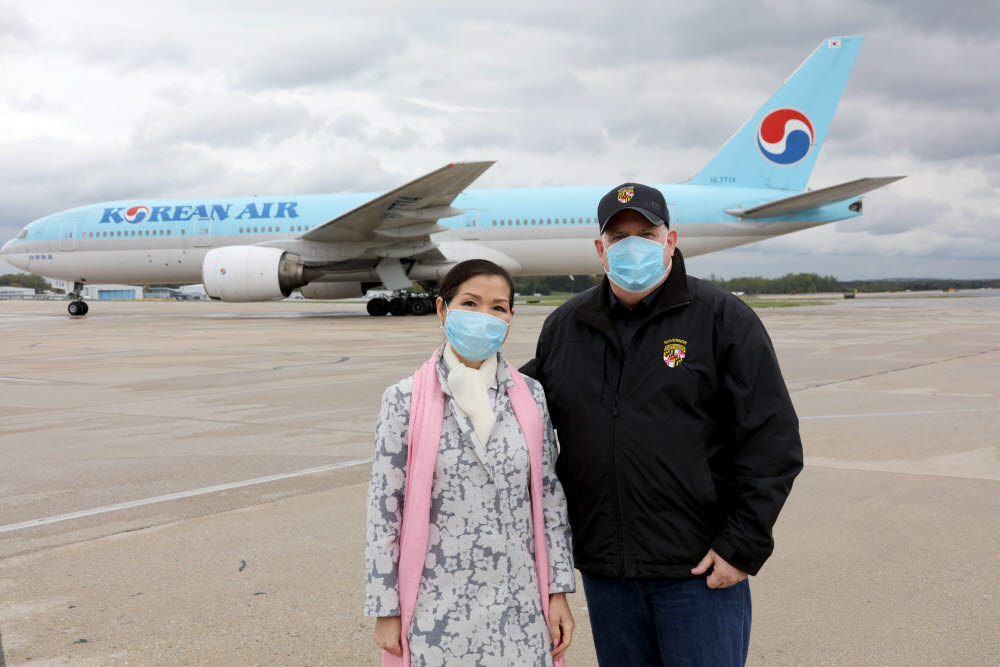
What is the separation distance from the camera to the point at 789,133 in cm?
2452

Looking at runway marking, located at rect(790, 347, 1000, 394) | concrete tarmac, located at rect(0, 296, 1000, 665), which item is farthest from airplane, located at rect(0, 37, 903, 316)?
concrete tarmac, located at rect(0, 296, 1000, 665)

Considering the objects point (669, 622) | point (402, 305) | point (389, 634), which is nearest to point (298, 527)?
point (389, 634)

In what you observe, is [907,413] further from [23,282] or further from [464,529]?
[23,282]

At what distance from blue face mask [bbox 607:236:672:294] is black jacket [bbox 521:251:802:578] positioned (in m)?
0.05

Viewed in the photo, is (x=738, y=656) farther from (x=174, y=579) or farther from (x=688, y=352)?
(x=174, y=579)

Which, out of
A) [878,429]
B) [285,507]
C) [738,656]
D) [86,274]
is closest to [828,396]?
[878,429]

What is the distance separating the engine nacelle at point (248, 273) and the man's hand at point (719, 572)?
821 inches

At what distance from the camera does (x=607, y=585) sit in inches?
84.8

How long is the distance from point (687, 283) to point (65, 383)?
982 cm

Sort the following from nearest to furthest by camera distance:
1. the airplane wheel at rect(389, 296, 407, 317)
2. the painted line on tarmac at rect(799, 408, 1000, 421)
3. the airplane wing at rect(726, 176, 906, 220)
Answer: the painted line on tarmac at rect(799, 408, 1000, 421)
the airplane wing at rect(726, 176, 906, 220)
the airplane wheel at rect(389, 296, 407, 317)

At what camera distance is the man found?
6.72 feet

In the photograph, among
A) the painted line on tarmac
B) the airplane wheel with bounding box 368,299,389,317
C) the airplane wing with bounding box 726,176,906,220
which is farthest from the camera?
the airplane wheel with bounding box 368,299,389,317

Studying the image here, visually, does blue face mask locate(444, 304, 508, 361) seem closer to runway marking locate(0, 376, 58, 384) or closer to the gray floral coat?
the gray floral coat

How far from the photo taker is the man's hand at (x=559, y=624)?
2.10 m
